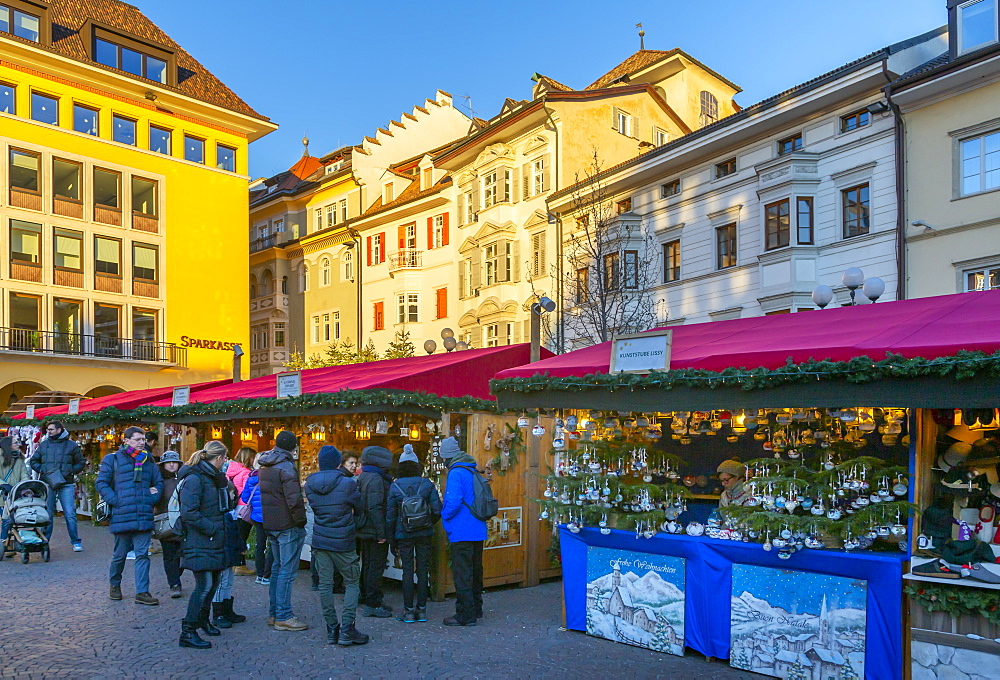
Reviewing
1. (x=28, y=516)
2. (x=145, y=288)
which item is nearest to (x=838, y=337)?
(x=28, y=516)

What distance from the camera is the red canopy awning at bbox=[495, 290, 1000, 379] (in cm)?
643

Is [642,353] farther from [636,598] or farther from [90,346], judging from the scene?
[90,346]

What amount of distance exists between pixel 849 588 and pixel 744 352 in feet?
6.57

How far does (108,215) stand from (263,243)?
1304 centimetres

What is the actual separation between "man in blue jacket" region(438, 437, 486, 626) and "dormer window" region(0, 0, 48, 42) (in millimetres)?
32297

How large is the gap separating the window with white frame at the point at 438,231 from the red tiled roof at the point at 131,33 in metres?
10.3

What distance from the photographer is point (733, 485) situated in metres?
8.78

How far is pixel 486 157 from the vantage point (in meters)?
33.6

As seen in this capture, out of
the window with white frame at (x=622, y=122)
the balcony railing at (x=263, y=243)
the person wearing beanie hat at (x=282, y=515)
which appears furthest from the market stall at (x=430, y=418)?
the balcony railing at (x=263, y=243)

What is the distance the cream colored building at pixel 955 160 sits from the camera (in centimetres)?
1788

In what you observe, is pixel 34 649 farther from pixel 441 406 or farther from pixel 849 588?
pixel 849 588

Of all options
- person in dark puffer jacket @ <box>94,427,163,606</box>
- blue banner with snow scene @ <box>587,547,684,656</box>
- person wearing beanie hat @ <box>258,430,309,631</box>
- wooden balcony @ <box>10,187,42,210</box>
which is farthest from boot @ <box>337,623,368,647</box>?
wooden balcony @ <box>10,187,42,210</box>

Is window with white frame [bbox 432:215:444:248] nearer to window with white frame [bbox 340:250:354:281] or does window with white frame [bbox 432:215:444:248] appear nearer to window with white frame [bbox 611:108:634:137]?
window with white frame [bbox 340:250:354:281]

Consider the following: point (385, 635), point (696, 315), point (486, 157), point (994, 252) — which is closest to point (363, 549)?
point (385, 635)
